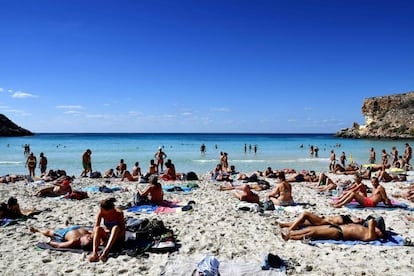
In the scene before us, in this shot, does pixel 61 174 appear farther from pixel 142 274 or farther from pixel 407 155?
pixel 407 155

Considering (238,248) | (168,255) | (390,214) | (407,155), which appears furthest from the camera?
(407,155)

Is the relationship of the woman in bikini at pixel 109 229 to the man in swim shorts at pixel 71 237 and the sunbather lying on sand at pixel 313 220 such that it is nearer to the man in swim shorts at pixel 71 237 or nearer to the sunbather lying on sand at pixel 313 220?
the man in swim shorts at pixel 71 237

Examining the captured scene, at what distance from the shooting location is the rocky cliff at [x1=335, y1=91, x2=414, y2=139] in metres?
54.6

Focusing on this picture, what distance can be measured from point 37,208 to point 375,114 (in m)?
68.2

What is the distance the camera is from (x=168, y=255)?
15.8ft

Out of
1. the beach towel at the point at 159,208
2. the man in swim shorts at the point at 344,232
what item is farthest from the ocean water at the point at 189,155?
the man in swim shorts at the point at 344,232

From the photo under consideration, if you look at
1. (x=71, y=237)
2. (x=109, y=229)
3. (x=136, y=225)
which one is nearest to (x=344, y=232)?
(x=136, y=225)

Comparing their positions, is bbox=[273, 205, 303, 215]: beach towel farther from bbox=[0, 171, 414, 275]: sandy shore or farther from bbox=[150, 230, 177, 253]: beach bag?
bbox=[150, 230, 177, 253]: beach bag

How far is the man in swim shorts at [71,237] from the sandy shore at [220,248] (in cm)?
17

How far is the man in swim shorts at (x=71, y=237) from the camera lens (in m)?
4.95

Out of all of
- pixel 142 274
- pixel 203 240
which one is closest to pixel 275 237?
pixel 203 240

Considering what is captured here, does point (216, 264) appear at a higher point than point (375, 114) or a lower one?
lower

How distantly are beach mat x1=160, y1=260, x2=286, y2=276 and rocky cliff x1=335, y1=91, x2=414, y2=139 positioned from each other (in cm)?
5797

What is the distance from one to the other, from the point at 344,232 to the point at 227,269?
245cm
